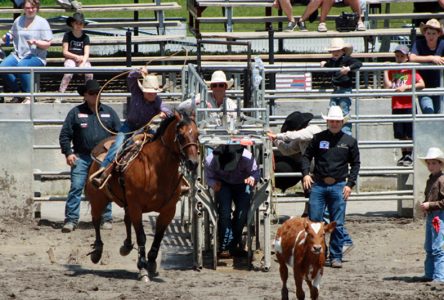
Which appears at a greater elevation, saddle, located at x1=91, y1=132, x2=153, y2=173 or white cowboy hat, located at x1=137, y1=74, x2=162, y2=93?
white cowboy hat, located at x1=137, y1=74, x2=162, y2=93

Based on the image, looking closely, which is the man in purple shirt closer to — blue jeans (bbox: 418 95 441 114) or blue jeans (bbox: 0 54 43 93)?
blue jeans (bbox: 418 95 441 114)

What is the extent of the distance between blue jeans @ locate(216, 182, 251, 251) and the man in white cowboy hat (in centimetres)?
72

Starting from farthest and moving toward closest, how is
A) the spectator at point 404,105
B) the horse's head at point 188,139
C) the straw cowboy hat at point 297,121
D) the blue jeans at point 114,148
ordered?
the spectator at point 404,105 < the straw cowboy hat at point 297,121 < the blue jeans at point 114,148 < the horse's head at point 188,139

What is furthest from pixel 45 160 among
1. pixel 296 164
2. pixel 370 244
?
pixel 370 244

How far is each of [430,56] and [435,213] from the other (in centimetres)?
500

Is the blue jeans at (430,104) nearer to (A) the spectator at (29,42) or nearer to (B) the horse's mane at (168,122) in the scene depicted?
(B) the horse's mane at (168,122)

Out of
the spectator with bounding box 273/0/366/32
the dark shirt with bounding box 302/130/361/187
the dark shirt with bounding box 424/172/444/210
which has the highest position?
the spectator with bounding box 273/0/366/32

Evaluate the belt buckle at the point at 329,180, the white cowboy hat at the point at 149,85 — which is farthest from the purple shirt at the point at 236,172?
the white cowboy hat at the point at 149,85

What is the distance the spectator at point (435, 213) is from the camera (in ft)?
38.7

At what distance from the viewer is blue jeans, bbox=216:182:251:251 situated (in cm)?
1309

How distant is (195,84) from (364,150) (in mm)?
3463

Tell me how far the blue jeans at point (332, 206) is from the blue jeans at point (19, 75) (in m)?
5.28

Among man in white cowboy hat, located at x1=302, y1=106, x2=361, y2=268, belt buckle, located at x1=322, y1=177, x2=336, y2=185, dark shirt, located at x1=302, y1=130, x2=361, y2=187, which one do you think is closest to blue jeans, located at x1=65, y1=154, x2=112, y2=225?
man in white cowboy hat, located at x1=302, y1=106, x2=361, y2=268

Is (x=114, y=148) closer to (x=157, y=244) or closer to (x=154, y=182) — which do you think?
(x=154, y=182)
